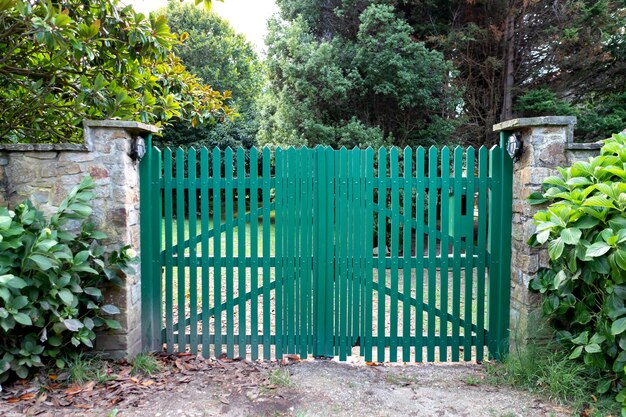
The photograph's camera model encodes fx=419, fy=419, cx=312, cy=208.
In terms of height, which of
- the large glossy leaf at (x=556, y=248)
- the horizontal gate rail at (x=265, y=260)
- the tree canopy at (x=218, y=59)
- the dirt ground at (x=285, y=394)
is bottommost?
the dirt ground at (x=285, y=394)

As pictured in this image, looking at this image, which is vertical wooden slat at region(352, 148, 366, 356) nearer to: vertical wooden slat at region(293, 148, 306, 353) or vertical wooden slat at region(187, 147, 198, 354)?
vertical wooden slat at region(293, 148, 306, 353)

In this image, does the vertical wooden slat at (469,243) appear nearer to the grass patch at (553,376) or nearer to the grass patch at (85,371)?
the grass patch at (553,376)

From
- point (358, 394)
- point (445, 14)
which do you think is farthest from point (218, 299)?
point (445, 14)

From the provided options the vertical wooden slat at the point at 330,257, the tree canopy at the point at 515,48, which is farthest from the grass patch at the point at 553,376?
Answer: the tree canopy at the point at 515,48

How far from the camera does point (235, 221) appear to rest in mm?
3172

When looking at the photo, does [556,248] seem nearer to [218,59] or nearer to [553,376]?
[553,376]

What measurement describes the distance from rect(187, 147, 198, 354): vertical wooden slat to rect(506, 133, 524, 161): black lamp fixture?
2.28 metres

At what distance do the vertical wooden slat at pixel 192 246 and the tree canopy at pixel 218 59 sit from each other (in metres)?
10.1

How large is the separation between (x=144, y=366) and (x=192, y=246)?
90 cm

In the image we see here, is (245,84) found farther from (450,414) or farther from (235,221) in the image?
(450,414)

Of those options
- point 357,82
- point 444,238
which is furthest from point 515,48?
point 444,238

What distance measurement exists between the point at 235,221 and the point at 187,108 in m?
2.12

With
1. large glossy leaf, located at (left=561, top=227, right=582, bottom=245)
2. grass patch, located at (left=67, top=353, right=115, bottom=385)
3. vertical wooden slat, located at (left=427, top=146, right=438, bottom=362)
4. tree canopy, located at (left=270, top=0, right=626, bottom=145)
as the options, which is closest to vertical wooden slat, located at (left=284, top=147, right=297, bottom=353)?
vertical wooden slat, located at (left=427, top=146, right=438, bottom=362)

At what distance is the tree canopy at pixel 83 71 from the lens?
3.37 meters
